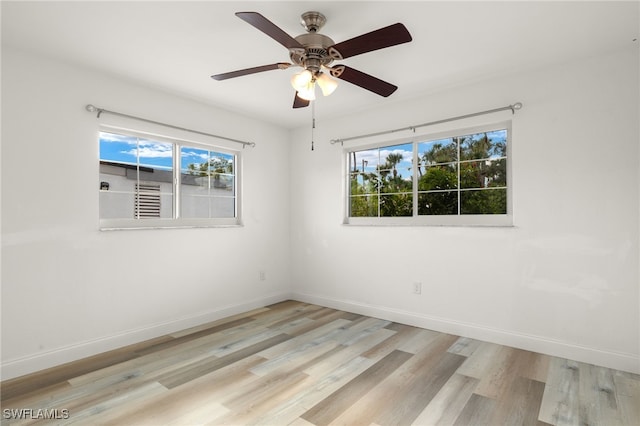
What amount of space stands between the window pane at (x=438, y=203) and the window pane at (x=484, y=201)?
8 centimetres

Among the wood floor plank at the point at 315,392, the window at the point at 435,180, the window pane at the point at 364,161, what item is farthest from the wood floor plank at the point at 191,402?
the window pane at the point at 364,161

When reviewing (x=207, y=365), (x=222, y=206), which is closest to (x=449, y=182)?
(x=222, y=206)

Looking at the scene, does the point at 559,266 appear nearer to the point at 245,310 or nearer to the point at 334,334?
the point at 334,334

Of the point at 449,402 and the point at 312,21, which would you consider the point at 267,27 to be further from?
the point at 449,402

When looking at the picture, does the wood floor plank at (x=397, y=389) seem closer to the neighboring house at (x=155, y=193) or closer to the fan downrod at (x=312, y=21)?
the fan downrod at (x=312, y=21)

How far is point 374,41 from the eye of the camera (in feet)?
6.19

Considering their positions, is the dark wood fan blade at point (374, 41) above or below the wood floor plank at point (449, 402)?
above

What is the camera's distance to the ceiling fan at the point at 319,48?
1.80 metres

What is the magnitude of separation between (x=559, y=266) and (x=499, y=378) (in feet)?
3.55

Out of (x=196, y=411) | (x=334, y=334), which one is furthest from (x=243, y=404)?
(x=334, y=334)

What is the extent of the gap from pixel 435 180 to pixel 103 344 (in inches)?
137

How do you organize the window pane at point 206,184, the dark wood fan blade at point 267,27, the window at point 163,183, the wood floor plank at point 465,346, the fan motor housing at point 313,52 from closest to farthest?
the dark wood fan blade at point 267,27, the fan motor housing at point 313,52, the wood floor plank at point 465,346, the window at point 163,183, the window pane at point 206,184

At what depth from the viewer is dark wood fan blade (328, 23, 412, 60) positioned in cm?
176

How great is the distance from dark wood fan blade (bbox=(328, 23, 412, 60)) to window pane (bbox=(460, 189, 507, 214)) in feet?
6.62
